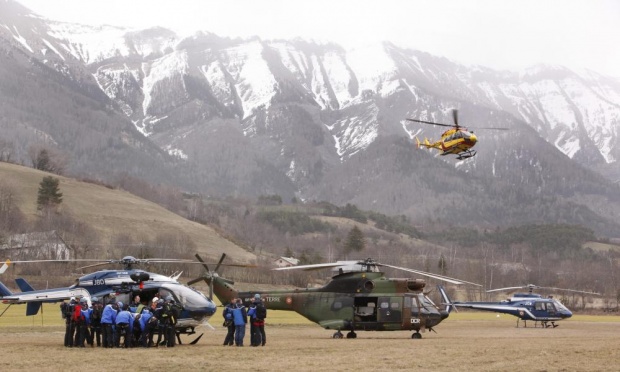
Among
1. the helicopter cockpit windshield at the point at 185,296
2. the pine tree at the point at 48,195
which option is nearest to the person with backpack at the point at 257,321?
the helicopter cockpit windshield at the point at 185,296

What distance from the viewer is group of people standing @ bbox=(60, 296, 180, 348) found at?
32.8 m

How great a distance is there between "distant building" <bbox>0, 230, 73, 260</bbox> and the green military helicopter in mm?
86815

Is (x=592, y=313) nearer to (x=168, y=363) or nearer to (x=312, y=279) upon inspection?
(x=312, y=279)

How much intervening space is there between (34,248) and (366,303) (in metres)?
95.8

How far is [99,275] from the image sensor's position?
3659 centimetres

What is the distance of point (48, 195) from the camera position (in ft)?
517

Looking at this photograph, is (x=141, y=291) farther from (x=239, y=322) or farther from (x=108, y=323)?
(x=239, y=322)

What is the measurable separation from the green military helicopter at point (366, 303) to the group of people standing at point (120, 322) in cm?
733

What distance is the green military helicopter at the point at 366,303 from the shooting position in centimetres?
4056

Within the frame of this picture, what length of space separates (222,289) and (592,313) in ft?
228

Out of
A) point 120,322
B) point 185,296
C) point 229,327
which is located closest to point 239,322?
point 229,327

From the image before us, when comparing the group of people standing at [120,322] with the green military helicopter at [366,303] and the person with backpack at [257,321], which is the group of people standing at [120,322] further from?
the green military helicopter at [366,303]

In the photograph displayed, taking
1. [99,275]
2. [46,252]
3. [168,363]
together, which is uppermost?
[46,252]

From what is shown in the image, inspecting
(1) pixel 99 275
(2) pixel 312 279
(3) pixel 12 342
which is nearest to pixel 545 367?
(1) pixel 99 275
